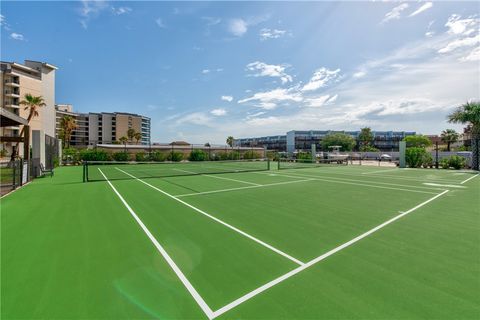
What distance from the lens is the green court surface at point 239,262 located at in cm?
277

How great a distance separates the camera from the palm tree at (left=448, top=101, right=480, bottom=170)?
75.9 feet

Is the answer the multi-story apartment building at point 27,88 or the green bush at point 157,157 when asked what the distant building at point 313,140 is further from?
the green bush at point 157,157

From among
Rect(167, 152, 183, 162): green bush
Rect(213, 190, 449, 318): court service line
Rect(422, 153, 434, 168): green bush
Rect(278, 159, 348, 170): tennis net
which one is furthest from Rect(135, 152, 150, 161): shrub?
Rect(422, 153, 434, 168): green bush

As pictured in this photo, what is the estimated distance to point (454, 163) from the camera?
80.7ft

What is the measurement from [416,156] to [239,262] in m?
30.6

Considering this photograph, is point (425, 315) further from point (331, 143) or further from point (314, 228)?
point (331, 143)

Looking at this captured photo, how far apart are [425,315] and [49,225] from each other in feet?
24.6

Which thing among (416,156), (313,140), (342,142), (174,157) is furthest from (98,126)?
(416,156)

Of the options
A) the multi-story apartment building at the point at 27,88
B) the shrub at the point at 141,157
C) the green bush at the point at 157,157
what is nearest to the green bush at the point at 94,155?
the shrub at the point at 141,157

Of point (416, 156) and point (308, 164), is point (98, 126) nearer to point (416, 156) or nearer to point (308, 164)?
point (308, 164)

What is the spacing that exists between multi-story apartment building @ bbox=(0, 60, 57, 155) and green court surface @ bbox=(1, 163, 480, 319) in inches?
2359

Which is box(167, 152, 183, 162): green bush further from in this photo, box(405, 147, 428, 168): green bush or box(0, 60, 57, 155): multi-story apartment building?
box(0, 60, 57, 155): multi-story apartment building

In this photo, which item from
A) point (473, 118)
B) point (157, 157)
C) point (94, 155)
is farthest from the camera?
point (157, 157)

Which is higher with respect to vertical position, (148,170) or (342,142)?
(342,142)
